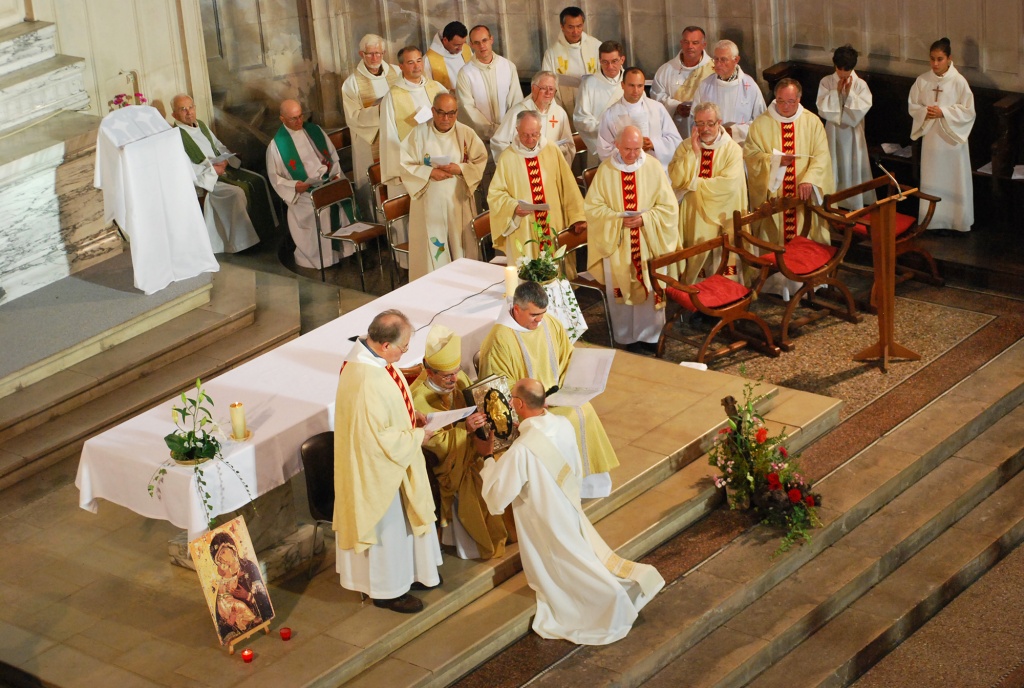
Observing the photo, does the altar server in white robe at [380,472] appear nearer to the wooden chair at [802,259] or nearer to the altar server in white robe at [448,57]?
the wooden chair at [802,259]

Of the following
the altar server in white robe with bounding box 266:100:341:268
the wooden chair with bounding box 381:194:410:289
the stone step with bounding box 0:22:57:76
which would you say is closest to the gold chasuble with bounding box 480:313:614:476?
the wooden chair with bounding box 381:194:410:289

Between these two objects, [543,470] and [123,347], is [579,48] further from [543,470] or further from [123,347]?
[543,470]

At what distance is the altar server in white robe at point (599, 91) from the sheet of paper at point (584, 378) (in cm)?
418

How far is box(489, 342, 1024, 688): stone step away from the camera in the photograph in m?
6.27

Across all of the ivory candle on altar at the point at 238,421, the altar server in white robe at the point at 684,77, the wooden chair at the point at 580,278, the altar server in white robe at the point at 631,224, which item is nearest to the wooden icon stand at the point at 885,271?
the altar server in white robe at the point at 631,224

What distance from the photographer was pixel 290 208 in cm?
1085

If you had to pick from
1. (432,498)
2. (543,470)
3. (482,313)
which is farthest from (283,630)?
(482,313)

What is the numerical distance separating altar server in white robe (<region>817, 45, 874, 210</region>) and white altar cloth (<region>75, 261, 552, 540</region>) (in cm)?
394

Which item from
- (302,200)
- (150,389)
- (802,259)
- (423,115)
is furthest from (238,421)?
(302,200)

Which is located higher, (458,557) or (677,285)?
(677,285)

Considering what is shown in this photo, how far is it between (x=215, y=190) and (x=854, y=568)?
5968mm

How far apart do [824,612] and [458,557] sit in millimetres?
1722

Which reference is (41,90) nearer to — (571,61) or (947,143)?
(571,61)

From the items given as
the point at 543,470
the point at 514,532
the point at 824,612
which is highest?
the point at 543,470
